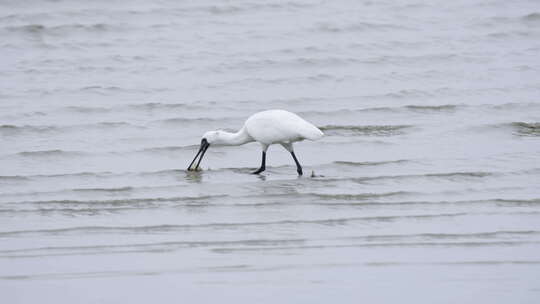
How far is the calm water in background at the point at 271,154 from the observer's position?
7262mm

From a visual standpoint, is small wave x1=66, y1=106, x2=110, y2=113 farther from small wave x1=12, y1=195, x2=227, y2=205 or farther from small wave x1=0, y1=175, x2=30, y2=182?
small wave x1=12, y1=195, x2=227, y2=205

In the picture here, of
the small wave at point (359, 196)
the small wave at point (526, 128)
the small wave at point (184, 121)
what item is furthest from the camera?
the small wave at point (184, 121)

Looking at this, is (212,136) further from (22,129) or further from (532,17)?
(532,17)

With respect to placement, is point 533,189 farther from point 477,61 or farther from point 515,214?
point 477,61

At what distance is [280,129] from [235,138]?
867mm

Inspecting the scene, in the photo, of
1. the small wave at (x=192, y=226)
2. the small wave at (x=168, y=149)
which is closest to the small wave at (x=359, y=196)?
the small wave at (x=192, y=226)

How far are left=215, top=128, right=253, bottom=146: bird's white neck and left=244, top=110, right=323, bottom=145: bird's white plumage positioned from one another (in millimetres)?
302

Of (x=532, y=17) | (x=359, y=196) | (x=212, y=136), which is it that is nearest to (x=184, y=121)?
(x=212, y=136)

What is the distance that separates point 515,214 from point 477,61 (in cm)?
789

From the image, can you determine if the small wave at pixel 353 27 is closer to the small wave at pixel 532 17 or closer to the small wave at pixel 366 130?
the small wave at pixel 532 17

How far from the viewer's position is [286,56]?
54.9 ft

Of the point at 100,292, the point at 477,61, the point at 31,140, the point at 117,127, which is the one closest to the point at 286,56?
the point at 477,61

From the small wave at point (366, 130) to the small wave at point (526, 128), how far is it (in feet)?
4.27

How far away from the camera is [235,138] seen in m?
11.6
